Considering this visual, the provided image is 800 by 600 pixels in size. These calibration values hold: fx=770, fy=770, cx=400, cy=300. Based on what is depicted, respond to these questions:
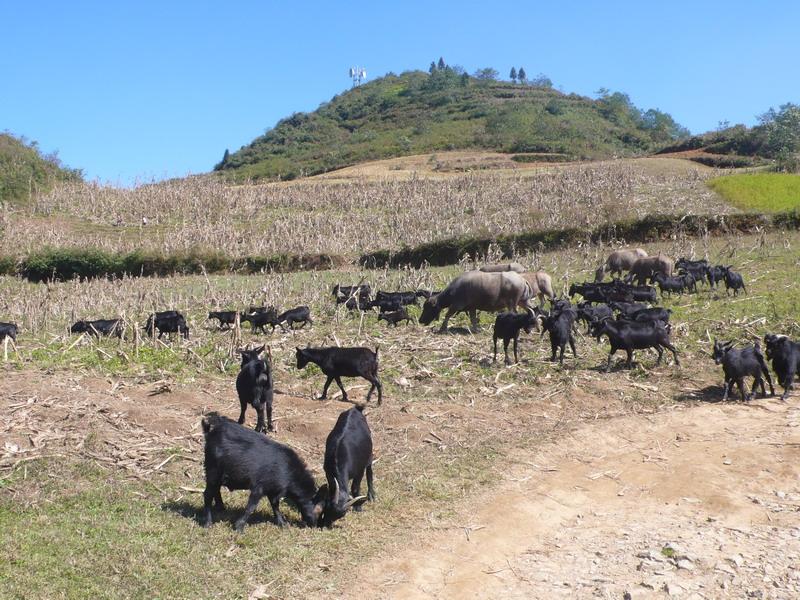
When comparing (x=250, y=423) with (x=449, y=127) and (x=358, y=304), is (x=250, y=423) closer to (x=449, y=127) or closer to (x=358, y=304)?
(x=358, y=304)

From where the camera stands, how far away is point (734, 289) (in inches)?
878

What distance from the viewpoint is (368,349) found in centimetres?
1358

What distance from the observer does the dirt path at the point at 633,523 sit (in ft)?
27.0

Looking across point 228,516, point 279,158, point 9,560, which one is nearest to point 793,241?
point 228,516

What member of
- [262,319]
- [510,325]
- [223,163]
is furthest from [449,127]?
[510,325]

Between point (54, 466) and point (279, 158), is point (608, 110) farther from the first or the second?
point (54, 466)

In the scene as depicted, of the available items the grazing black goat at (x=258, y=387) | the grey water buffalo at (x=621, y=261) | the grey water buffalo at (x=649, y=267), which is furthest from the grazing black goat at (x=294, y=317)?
the grey water buffalo at (x=621, y=261)

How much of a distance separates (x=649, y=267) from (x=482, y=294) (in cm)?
894

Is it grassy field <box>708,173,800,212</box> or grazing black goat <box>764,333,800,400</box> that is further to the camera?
grassy field <box>708,173,800,212</box>

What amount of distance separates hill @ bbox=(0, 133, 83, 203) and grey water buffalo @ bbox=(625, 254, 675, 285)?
3588cm

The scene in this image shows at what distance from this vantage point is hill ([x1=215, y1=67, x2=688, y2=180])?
8194cm

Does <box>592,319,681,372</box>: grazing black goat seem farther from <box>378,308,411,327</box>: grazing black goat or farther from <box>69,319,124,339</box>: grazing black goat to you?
<box>69,319,124,339</box>: grazing black goat

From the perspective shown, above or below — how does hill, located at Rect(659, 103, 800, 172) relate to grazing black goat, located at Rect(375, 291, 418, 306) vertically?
above

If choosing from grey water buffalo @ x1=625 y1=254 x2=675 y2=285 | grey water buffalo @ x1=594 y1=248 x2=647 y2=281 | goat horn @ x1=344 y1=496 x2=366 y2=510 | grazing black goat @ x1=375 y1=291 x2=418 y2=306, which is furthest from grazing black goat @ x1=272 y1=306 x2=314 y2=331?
grey water buffalo @ x1=594 y1=248 x2=647 y2=281
